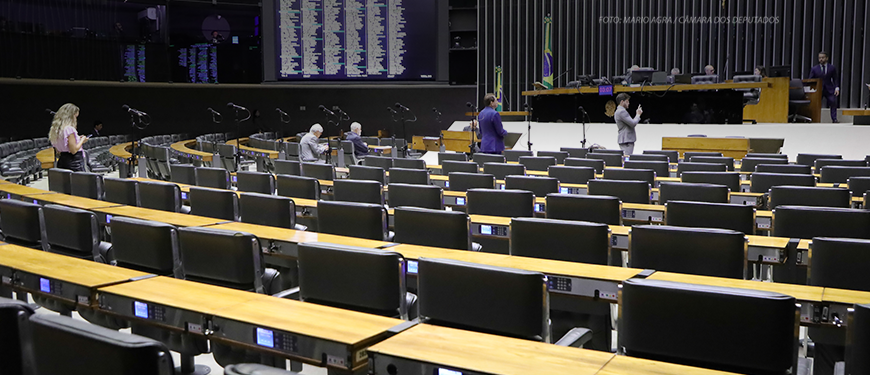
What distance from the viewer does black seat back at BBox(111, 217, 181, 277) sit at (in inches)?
129

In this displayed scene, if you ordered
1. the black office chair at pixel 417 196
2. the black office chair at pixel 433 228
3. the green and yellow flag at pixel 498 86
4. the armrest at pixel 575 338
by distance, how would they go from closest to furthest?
the armrest at pixel 575 338
the black office chair at pixel 433 228
the black office chair at pixel 417 196
the green and yellow flag at pixel 498 86

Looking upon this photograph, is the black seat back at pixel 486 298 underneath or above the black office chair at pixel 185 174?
underneath

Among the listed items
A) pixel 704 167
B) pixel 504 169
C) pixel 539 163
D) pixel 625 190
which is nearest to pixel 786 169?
pixel 704 167

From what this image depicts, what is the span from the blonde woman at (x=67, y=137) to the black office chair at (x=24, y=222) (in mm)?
2203

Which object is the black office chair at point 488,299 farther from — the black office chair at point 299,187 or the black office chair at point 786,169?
the black office chair at point 786,169

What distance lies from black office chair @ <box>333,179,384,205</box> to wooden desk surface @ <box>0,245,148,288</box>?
244cm

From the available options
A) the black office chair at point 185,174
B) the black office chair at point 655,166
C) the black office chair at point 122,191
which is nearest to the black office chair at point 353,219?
the black office chair at point 122,191

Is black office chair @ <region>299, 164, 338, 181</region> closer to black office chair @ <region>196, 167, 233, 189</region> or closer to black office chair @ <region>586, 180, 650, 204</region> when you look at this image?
black office chair @ <region>196, 167, 233, 189</region>

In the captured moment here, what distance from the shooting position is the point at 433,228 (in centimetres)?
375

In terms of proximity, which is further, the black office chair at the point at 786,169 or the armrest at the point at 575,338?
the black office chair at the point at 786,169

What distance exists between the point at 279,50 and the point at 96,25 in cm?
366

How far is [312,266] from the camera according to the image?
281cm

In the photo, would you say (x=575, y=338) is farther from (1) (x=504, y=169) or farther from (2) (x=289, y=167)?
(2) (x=289, y=167)

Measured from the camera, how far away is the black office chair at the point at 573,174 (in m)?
6.14
